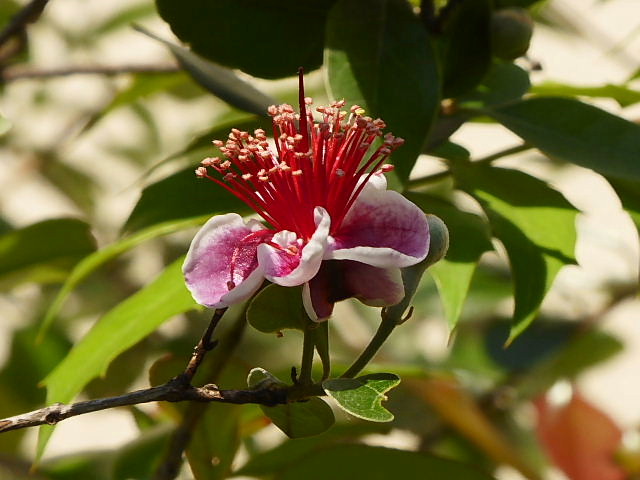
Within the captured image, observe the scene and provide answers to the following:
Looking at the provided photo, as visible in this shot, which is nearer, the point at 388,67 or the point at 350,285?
the point at 350,285

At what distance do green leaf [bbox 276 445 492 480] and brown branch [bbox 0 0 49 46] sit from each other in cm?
38

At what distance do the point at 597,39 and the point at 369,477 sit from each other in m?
1.23

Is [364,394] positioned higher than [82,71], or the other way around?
[364,394]

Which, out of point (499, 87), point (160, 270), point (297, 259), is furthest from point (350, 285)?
point (160, 270)

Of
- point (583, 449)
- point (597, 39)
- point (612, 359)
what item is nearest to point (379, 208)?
point (583, 449)

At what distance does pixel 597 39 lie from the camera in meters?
1.78

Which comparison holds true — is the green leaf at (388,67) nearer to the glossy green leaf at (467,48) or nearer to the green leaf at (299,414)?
the glossy green leaf at (467,48)

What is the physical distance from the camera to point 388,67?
675 millimetres

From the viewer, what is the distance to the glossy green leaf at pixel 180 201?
0.73m

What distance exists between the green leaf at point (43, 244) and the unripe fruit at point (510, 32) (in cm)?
41

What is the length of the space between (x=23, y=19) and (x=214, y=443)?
36 cm

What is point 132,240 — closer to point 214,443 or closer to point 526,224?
point 214,443

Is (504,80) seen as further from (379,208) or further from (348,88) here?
(379,208)

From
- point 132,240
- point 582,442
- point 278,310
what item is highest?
point 278,310
